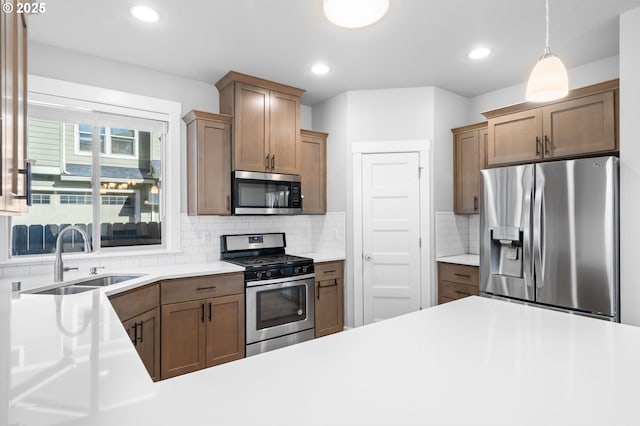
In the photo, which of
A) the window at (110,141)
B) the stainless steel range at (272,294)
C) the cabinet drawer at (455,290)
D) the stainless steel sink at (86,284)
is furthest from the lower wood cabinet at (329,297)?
the window at (110,141)

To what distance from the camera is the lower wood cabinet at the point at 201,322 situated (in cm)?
273

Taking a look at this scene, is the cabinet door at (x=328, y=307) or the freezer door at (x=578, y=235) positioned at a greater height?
the freezer door at (x=578, y=235)

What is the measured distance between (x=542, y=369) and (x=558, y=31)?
271 centimetres

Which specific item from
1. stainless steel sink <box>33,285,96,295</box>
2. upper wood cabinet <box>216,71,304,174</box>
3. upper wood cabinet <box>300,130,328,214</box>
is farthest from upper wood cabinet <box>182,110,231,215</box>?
stainless steel sink <box>33,285,96,295</box>

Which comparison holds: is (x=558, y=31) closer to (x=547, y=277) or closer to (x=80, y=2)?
(x=547, y=277)

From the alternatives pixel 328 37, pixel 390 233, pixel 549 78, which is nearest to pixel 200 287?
pixel 390 233

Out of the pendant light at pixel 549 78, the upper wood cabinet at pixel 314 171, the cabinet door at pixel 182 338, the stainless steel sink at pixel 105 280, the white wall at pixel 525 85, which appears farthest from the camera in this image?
the upper wood cabinet at pixel 314 171

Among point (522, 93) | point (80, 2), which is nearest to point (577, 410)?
point (80, 2)

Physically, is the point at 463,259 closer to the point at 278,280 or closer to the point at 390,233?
the point at 390,233

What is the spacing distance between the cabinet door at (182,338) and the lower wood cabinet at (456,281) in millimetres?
2372

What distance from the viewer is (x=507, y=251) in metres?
2.97

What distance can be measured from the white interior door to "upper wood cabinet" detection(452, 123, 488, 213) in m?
0.52

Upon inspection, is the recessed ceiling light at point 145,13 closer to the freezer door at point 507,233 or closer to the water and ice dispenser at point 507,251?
the freezer door at point 507,233

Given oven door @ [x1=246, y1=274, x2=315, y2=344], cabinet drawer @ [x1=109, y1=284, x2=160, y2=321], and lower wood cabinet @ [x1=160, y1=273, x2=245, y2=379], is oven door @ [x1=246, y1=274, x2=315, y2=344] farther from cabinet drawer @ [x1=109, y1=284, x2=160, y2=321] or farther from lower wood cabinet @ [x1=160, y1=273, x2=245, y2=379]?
cabinet drawer @ [x1=109, y1=284, x2=160, y2=321]
